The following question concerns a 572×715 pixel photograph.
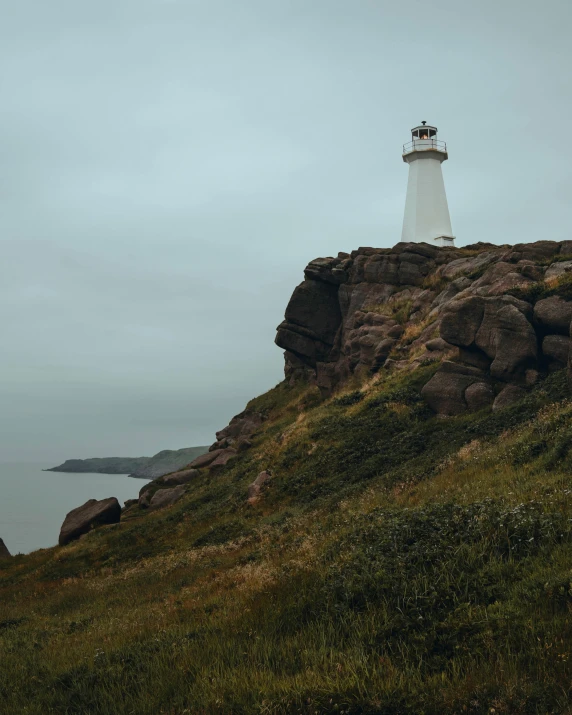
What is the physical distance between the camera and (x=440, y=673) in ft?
22.1

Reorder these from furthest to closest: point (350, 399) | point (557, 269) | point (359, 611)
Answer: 1. point (350, 399)
2. point (557, 269)
3. point (359, 611)

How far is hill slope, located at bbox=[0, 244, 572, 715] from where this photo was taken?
6.73 meters

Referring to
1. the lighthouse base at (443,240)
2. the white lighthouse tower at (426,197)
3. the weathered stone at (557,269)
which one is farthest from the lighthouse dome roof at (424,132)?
the weathered stone at (557,269)

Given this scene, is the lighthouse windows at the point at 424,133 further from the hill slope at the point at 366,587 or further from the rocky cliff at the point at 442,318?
the hill slope at the point at 366,587

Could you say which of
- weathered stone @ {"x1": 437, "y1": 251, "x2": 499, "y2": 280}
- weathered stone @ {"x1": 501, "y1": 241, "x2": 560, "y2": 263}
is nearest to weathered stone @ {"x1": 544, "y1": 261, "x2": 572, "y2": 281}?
weathered stone @ {"x1": 501, "y1": 241, "x2": 560, "y2": 263}

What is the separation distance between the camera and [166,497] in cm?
3825

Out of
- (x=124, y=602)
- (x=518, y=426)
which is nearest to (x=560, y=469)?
(x=518, y=426)

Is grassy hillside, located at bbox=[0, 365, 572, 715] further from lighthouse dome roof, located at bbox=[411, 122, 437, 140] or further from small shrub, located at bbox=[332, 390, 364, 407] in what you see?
lighthouse dome roof, located at bbox=[411, 122, 437, 140]

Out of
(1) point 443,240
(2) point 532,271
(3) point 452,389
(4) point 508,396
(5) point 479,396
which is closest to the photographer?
(4) point 508,396

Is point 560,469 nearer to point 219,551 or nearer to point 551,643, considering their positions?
point 551,643

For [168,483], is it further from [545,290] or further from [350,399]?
[545,290]

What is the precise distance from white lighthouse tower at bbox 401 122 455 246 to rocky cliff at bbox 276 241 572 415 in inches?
376

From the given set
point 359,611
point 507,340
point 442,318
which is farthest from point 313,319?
point 359,611

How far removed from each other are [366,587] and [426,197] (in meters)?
57.3
